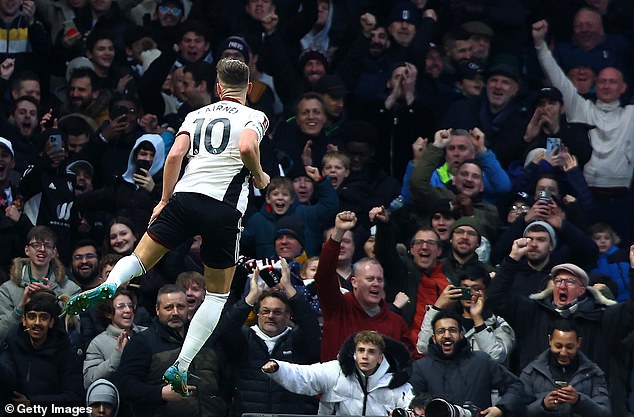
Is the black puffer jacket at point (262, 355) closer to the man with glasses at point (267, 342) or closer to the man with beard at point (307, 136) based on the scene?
the man with glasses at point (267, 342)

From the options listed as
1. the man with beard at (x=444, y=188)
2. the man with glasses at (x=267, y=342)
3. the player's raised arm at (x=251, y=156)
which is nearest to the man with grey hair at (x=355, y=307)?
the man with glasses at (x=267, y=342)

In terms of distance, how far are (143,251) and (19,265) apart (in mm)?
3942

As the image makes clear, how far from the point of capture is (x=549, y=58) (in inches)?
A: 808

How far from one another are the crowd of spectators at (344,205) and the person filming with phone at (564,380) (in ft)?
0.07

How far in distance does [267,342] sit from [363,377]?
3.54 feet

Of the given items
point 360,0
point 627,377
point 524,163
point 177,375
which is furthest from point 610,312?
point 360,0

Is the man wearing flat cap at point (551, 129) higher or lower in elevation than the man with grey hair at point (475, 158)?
higher

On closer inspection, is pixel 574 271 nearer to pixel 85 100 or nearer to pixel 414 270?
pixel 414 270

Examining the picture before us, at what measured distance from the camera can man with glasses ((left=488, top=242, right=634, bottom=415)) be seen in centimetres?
1596

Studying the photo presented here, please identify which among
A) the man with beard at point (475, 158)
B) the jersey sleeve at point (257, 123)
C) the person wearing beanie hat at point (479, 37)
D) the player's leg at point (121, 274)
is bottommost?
the player's leg at point (121, 274)

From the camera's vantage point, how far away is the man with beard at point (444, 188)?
17.9 m

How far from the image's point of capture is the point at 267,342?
15.7m

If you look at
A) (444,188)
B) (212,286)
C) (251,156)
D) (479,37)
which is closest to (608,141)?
(479,37)

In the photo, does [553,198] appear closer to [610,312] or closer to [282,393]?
[610,312]
